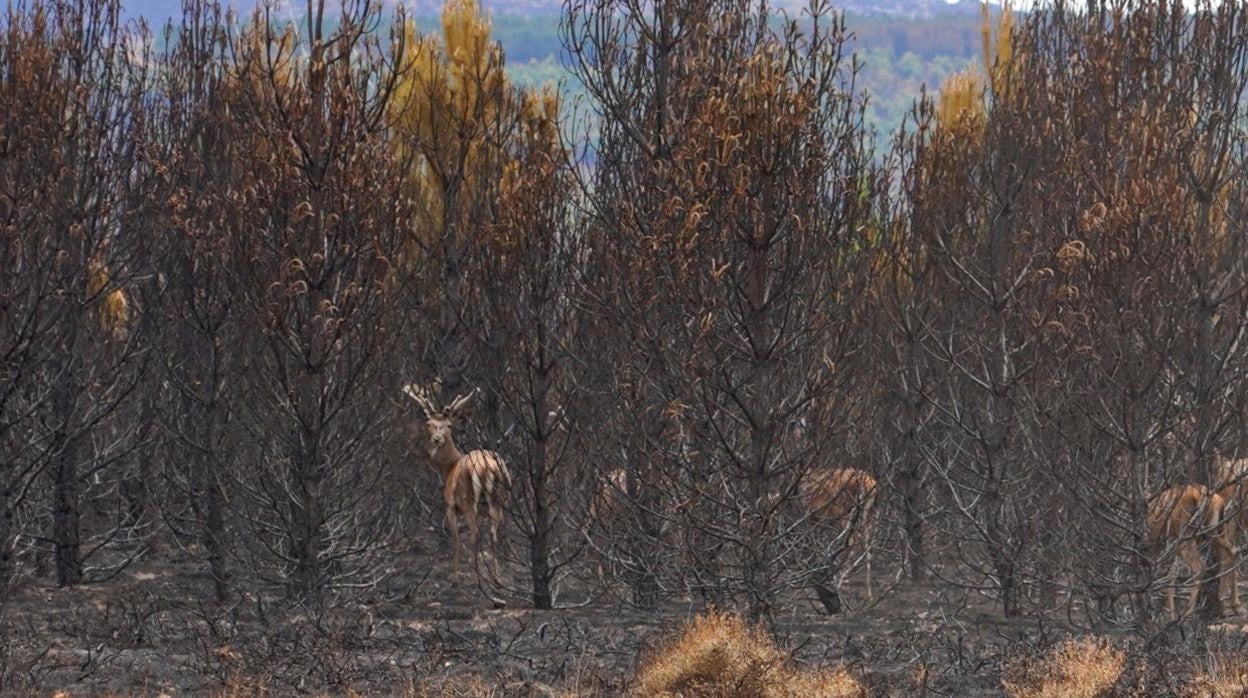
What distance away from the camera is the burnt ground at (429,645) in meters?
11.2

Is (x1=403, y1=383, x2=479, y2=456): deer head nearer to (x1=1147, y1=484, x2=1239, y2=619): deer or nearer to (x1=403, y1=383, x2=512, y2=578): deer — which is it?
(x1=403, y1=383, x2=512, y2=578): deer

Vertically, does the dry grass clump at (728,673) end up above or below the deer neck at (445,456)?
above

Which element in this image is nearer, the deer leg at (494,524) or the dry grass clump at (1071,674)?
the dry grass clump at (1071,674)

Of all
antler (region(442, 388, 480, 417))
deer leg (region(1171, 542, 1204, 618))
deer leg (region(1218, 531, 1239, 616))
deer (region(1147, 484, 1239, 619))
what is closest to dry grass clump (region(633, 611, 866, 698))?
deer (region(1147, 484, 1239, 619))

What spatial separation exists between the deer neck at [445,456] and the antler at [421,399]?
0.38 meters

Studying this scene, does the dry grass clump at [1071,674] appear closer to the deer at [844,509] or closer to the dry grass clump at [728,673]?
the dry grass clump at [728,673]

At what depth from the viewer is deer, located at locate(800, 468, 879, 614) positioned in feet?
37.4

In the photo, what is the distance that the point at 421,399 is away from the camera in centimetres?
1697

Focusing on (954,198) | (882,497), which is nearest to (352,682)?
(882,497)

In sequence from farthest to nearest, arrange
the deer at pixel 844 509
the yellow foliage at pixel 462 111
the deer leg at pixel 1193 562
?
the yellow foliage at pixel 462 111 < the deer leg at pixel 1193 562 < the deer at pixel 844 509

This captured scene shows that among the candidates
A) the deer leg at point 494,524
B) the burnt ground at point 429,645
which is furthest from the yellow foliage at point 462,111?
the burnt ground at point 429,645

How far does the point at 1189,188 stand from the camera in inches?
573

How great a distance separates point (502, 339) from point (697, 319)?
257 inches

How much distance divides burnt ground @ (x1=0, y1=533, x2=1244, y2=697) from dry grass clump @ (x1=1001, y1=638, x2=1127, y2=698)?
0.33 meters
